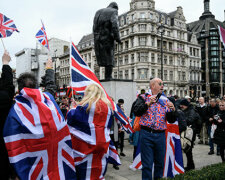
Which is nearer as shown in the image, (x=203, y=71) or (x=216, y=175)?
(x=216, y=175)

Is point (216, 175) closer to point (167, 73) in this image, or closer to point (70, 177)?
point (70, 177)

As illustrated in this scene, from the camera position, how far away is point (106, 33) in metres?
7.62

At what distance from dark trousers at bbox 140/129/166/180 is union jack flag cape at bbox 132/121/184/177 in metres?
0.63

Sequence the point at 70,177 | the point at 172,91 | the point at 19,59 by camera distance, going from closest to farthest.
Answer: the point at 70,177
the point at 172,91
the point at 19,59

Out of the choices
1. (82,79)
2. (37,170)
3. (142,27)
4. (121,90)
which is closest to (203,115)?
(121,90)

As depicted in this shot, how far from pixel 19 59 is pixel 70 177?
313ft

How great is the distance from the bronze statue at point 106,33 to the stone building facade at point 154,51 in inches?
1421

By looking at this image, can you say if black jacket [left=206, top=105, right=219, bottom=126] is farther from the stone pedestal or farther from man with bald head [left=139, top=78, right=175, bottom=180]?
man with bald head [left=139, top=78, right=175, bottom=180]

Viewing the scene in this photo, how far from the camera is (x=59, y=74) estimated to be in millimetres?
72062

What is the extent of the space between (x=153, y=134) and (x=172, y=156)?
1077 mm

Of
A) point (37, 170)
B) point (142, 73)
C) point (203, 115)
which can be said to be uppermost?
point (142, 73)

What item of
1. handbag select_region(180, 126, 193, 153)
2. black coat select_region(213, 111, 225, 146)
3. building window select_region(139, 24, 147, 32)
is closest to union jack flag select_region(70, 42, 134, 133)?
handbag select_region(180, 126, 193, 153)

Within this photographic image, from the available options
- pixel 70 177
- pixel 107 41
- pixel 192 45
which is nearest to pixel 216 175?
pixel 70 177

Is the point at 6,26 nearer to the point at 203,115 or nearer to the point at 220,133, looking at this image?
the point at 220,133
